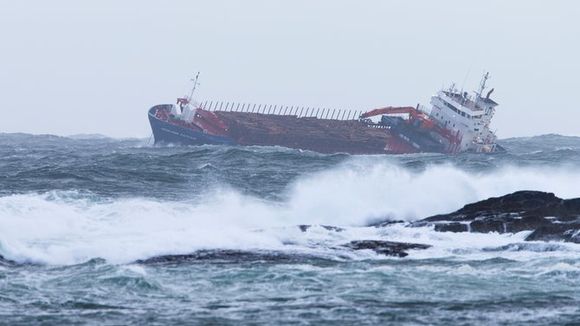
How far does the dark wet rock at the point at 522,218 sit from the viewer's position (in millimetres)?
30000

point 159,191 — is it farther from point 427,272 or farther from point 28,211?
point 427,272

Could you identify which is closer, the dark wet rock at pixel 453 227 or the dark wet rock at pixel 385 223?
the dark wet rock at pixel 453 227

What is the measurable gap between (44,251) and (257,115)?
264 ft

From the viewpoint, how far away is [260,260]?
87.1 feet

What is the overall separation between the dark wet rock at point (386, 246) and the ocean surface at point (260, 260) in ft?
1.34

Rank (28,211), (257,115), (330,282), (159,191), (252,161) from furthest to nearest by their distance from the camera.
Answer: (257,115) < (252,161) < (159,191) < (28,211) < (330,282)

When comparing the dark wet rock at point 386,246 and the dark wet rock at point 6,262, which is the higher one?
the dark wet rock at point 386,246

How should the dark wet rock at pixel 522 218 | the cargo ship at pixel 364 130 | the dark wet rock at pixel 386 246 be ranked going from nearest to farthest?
the dark wet rock at pixel 386 246 < the dark wet rock at pixel 522 218 < the cargo ship at pixel 364 130

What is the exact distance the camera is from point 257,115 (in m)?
108

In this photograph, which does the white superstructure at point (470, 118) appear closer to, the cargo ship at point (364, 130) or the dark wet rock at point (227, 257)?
the cargo ship at point (364, 130)

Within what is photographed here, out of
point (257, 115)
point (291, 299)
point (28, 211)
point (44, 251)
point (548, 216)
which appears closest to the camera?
point (291, 299)

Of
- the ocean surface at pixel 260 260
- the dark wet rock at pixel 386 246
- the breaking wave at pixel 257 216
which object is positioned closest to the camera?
the ocean surface at pixel 260 260

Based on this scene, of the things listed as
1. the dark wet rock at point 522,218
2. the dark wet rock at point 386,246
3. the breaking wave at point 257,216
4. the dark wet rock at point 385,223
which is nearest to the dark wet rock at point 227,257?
the breaking wave at point 257,216

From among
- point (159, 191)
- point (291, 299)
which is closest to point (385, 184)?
point (159, 191)
